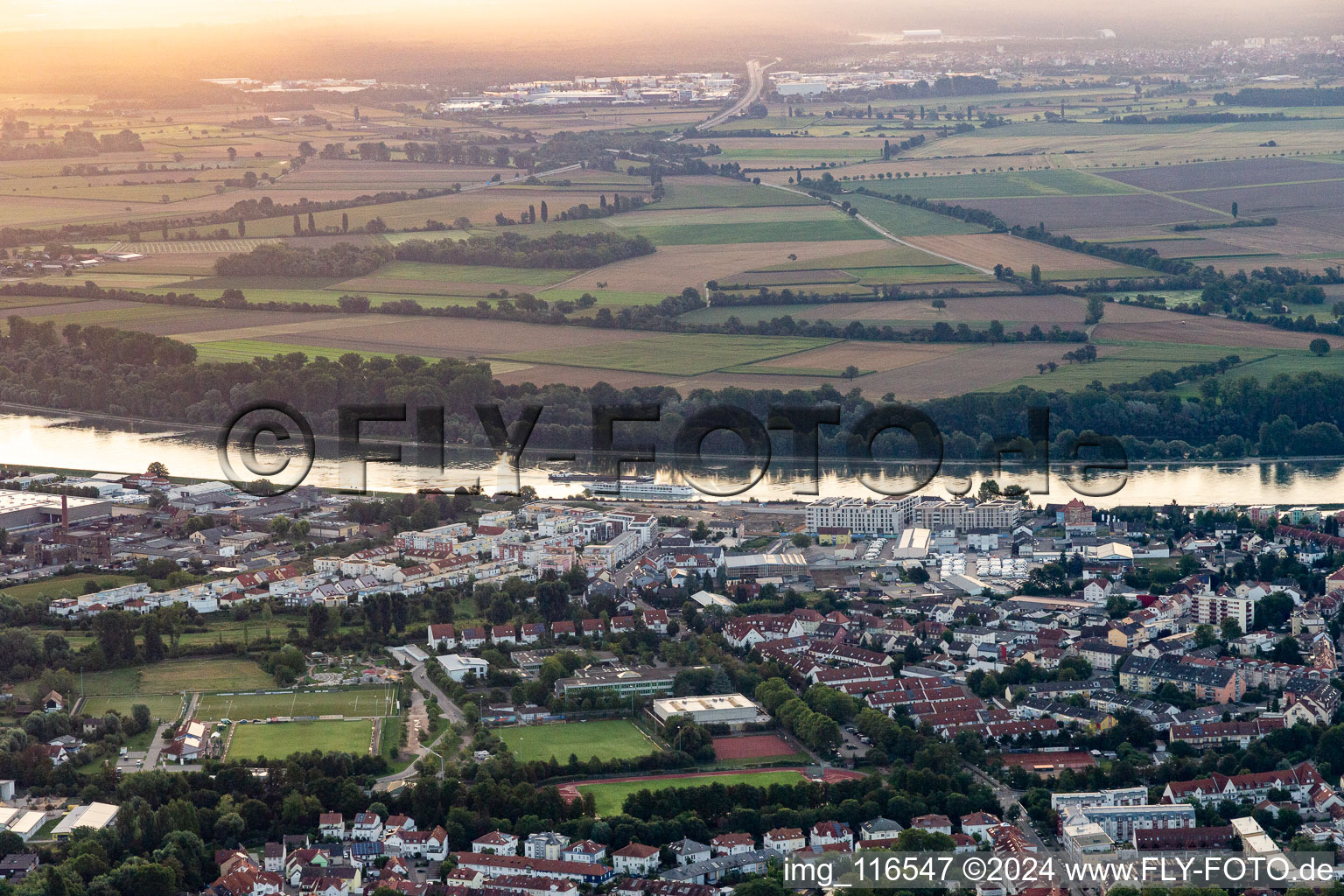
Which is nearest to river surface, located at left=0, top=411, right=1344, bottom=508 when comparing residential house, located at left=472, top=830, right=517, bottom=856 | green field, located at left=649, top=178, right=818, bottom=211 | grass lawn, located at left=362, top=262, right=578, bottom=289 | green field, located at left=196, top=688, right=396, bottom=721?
green field, located at left=196, top=688, right=396, bottom=721

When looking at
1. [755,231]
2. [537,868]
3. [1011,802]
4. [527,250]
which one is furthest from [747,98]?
[537,868]

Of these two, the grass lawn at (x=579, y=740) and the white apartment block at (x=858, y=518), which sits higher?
the white apartment block at (x=858, y=518)

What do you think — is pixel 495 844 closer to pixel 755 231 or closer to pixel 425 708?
pixel 425 708

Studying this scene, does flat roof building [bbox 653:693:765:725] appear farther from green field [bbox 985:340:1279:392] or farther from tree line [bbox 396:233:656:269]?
tree line [bbox 396:233:656:269]

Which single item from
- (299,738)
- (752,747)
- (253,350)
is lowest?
(752,747)

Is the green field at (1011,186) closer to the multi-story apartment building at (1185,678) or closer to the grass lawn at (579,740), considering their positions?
the multi-story apartment building at (1185,678)

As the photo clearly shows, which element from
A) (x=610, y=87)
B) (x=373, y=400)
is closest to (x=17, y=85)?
(x=610, y=87)

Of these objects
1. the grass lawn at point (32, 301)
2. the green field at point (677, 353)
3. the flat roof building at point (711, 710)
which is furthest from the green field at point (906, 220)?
the flat roof building at point (711, 710)
